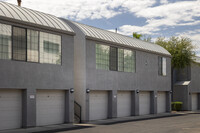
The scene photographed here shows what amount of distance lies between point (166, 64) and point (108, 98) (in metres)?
11.9

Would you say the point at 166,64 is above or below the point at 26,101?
above

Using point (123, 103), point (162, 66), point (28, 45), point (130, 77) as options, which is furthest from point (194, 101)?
point (28, 45)

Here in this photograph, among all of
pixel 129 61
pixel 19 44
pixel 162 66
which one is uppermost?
pixel 19 44

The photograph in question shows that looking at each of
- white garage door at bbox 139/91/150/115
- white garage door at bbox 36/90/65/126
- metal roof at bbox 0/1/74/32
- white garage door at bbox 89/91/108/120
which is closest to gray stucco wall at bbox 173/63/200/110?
white garage door at bbox 139/91/150/115

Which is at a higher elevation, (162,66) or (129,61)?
(129,61)

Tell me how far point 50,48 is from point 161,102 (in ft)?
60.1

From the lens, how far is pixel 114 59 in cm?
2634

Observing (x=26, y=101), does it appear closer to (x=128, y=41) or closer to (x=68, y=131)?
(x=68, y=131)

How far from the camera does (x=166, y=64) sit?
35094 millimetres

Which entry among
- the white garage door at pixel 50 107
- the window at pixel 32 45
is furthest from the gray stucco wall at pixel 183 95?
the window at pixel 32 45

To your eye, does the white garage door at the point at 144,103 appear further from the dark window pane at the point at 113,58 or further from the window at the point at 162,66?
the dark window pane at the point at 113,58

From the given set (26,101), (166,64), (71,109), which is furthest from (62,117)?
(166,64)

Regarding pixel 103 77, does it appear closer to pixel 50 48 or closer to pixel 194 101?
pixel 50 48

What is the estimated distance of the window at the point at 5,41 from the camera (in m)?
17.0
